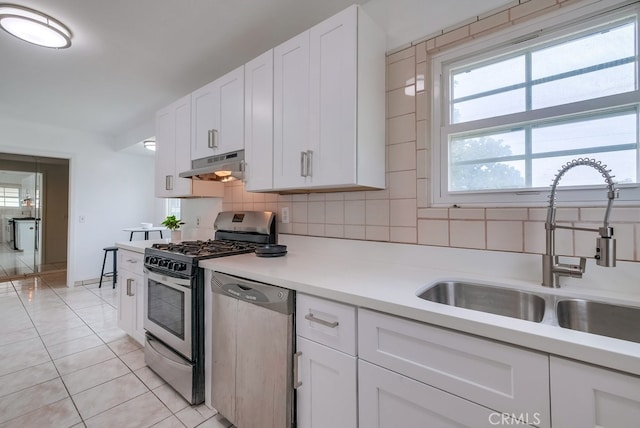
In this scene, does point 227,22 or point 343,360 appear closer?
point 343,360

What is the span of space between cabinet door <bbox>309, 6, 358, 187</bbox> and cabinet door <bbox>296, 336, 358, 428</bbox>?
0.81 m

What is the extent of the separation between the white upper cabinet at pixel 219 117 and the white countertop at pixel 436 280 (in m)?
0.91

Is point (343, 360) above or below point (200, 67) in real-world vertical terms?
below

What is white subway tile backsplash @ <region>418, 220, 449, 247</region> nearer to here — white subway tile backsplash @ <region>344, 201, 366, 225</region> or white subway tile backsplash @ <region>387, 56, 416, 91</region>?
white subway tile backsplash @ <region>344, 201, 366, 225</region>

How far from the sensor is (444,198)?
60.2 inches

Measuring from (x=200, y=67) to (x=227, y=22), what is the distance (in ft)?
2.53

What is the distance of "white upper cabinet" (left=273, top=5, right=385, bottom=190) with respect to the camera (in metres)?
1.44

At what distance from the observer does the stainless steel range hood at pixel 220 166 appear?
1996mm

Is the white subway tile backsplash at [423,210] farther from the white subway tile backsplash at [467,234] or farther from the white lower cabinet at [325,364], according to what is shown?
the white lower cabinet at [325,364]

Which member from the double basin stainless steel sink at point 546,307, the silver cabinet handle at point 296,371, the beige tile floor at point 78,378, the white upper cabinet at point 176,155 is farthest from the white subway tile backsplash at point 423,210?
the beige tile floor at point 78,378

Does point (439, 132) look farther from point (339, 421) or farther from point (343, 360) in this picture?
point (339, 421)

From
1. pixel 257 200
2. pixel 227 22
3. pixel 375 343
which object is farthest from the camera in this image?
pixel 257 200

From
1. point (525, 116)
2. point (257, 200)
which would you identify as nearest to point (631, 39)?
point (525, 116)

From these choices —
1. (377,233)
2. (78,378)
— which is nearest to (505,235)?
(377,233)
